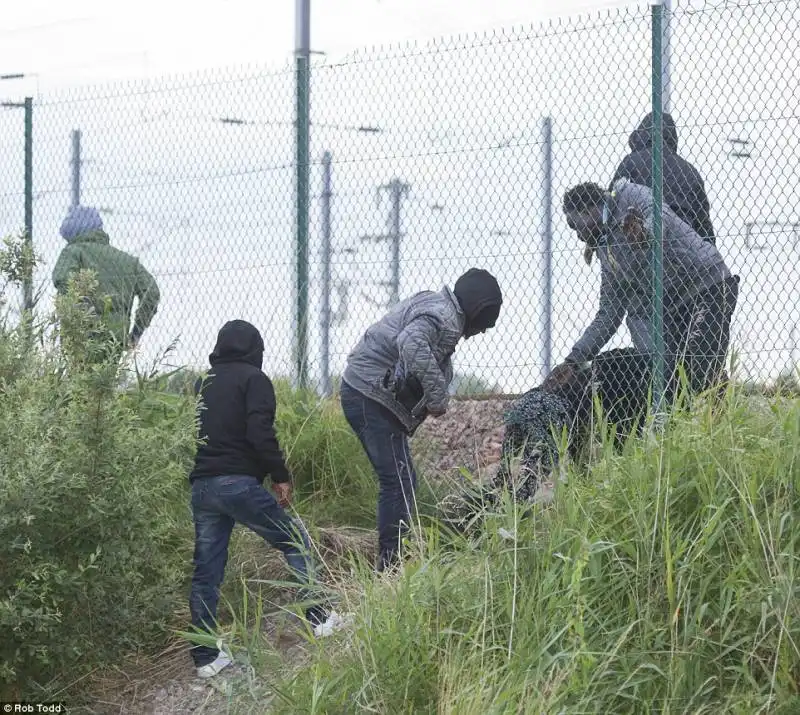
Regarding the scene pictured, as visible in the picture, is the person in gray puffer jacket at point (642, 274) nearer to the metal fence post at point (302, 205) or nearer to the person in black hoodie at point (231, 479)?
the person in black hoodie at point (231, 479)

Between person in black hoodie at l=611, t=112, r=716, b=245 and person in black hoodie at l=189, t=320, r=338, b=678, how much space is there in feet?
6.86

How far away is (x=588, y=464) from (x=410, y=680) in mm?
1107

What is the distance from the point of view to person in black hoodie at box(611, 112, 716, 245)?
21.0 ft

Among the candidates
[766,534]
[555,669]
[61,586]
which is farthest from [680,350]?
[61,586]


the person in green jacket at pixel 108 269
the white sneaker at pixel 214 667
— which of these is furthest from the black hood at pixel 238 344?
the person in green jacket at pixel 108 269

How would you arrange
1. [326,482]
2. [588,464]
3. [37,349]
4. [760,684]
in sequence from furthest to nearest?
1. [326,482]
2. [37,349]
3. [588,464]
4. [760,684]

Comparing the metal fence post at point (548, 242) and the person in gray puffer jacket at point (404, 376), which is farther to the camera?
the metal fence post at point (548, 242)

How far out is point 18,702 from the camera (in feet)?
16.6

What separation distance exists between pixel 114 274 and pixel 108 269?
0.17 ft

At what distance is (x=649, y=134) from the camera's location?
640 cm

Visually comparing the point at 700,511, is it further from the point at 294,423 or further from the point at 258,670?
the point at 294,423

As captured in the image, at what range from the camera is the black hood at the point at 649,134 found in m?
6.37

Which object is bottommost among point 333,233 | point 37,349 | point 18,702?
point 18,702

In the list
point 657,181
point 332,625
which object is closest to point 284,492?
point 332,625
